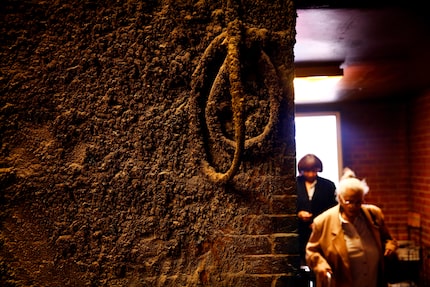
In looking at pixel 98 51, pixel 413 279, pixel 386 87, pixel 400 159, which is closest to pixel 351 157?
pixel 400 159

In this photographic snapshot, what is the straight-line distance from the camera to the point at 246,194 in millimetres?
1871

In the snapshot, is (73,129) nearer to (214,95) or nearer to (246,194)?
(214,95)

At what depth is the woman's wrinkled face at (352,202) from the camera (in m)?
3.18

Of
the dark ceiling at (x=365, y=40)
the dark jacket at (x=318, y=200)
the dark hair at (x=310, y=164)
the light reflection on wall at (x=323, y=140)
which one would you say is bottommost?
the dark jacket at (x=318, y=200)

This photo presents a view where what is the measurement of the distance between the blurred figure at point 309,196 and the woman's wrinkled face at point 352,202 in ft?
3.64

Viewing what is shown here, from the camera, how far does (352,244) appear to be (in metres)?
3.18

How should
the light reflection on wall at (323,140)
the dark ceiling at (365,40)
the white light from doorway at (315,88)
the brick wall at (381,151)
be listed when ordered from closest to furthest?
the dark ceiling at (365,40), the white light from doorway at (315,88), the brick wall at (381,151), the light reflection on wall at (323,140)

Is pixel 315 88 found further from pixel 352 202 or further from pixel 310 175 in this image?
pixel 352 202

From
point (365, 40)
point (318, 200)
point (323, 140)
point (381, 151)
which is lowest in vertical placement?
point (318, 200)

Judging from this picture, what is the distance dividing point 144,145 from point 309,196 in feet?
10.7

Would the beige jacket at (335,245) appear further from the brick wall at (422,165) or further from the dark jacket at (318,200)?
the brick wall at (422,165)

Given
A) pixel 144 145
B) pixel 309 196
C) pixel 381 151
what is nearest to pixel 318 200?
pixel 309 196

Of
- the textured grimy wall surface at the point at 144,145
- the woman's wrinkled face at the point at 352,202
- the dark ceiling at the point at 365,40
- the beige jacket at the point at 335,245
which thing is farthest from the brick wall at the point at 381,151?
the textured grimy wall surface at the point at 144,145

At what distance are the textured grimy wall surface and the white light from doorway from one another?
2.14 meters
